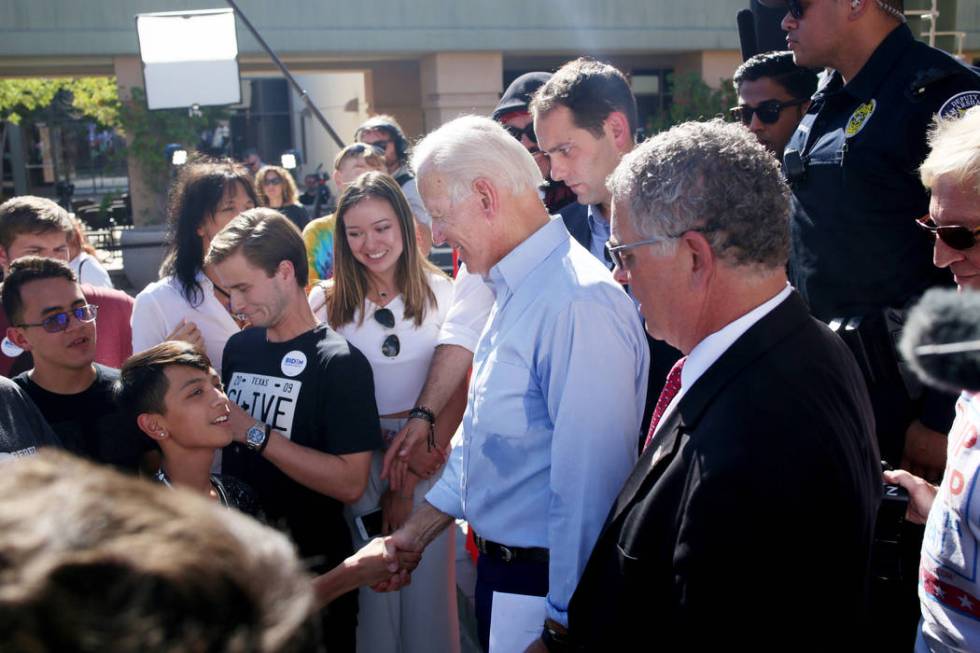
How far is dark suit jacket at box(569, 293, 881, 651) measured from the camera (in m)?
1.42

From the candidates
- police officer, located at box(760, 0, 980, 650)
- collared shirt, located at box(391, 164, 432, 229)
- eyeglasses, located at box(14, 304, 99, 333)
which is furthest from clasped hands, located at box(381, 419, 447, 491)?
collared shirt, located at box(391, 164, 432, 229)

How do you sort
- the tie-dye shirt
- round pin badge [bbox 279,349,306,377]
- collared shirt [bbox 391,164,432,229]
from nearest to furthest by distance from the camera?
round pin badge [bbox 279,349,306,377] < the tie-dye shirt < collared shirt [bbox 391,164,432,229]

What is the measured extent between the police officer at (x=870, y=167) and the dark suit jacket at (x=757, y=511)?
39.8 inches

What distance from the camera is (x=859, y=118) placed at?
8.80 feet

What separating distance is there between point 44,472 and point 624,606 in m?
1.10

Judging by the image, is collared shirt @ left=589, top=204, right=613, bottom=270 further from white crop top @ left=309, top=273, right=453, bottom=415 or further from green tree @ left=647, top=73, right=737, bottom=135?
green tree @ left=647, top=73, right=737, bottom=135

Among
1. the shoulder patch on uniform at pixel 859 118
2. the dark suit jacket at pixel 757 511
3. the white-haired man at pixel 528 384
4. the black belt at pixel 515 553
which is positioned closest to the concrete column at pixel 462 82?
the shoulder patch on uniform at pixel 859 118

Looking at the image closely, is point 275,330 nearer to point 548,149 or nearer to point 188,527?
point 548,149

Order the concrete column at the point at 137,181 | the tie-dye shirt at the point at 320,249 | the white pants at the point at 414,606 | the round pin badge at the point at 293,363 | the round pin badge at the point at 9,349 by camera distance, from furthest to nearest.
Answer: the concrete column at the point at 137,181 → the tie-dye shirt at the point at 320,249 → the round pin badge at the point at 9,349 → the white pants at the point at 414,606 → the round pin badge at the point at 293,363

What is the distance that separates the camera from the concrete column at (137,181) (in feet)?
52.9

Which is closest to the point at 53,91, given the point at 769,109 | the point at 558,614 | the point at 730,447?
the point at 769,109

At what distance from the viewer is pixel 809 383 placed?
1.52 m

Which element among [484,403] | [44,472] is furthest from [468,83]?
[44,472]

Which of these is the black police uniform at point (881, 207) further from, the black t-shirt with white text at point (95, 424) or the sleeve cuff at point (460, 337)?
the black t-shirt with white text at point (95, 424)
